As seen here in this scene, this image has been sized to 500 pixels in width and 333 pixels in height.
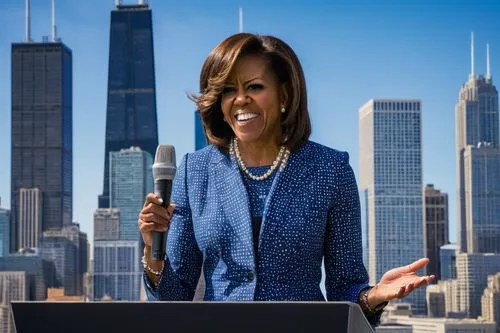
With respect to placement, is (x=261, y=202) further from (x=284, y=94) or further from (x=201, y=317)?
(x=201, y=317)

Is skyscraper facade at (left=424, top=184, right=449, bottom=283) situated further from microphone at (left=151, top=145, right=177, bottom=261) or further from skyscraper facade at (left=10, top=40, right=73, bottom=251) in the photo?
microphone at (left=151, top=145, right=177, bottom=261)

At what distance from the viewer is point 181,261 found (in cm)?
172

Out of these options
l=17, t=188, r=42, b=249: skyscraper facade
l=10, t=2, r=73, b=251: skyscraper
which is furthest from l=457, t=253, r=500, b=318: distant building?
l=17, t=188, r=42, b=249: skyscraper facade

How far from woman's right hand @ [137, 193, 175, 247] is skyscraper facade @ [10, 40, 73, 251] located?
82015 millimetres

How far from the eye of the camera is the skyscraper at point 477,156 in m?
83.9

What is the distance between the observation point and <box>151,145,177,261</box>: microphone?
154 centimetres

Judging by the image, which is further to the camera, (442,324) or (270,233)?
(442,324)

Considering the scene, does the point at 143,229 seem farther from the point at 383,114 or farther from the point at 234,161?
the point at 383,114

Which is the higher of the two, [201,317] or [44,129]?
[44,129]

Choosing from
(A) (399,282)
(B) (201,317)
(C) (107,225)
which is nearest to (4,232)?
(C) (107,225)

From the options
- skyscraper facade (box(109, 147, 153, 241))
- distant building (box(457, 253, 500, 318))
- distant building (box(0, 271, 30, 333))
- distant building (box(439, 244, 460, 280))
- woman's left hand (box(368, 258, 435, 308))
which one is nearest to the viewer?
woman's left hand (box(368, 258, 435, 308))

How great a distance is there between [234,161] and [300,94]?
0.14 m

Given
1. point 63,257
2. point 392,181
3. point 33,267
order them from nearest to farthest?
1. point 33,267
2. point 63,257
3. point 392,181

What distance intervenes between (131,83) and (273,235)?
85452 mm
